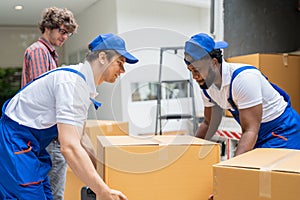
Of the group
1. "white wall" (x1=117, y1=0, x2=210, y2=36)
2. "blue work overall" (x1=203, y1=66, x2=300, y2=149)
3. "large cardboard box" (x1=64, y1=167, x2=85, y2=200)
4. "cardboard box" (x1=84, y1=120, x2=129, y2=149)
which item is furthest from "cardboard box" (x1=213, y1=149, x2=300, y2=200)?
"white wall" (x1=117, y1=0, x2=210, y2=36)

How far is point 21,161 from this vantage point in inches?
55.7

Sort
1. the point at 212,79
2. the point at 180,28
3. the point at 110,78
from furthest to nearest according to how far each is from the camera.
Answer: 1. the point at 180,28
2. the point at 212,79
3. the point at 110,78

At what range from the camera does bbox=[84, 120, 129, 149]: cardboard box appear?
2.15m

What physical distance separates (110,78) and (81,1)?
4813 mm

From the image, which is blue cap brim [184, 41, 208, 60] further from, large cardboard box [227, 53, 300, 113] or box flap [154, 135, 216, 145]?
large cardboard box [227, 53, 300, 113]

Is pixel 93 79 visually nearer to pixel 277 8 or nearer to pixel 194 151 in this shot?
pixel 194 151

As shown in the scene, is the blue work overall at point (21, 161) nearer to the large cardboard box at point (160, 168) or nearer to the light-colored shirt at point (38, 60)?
the large cardboard box at point (160, 168)

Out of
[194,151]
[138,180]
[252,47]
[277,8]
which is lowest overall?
[138,180]

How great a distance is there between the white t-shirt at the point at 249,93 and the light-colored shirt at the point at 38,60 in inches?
37.5

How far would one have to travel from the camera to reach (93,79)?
4.94 feet

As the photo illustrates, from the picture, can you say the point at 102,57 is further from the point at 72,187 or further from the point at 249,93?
the point at 72,187

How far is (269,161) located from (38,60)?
144cm

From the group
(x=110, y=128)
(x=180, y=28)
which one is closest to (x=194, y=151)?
(x=110, y=128)

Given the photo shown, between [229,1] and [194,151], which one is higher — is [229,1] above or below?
above
